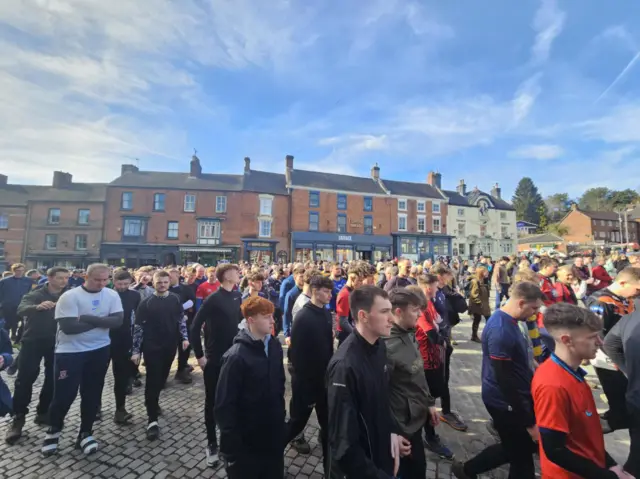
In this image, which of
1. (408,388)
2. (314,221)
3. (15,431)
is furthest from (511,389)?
(314,221)

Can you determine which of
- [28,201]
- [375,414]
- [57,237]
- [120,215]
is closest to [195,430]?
[375,414]

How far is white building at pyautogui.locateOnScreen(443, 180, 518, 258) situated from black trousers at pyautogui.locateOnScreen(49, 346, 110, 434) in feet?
134

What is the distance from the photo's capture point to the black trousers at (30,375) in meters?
3.94

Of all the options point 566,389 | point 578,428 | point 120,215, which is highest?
point 120,215

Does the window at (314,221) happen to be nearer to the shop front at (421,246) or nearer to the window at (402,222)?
the shop front at (421,246)

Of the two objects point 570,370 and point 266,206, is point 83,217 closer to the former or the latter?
point 266,206

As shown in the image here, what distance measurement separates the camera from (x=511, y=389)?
2469 mm

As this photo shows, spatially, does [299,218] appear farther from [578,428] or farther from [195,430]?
[578,428]

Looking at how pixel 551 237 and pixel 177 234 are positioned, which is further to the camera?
pixel 551 237

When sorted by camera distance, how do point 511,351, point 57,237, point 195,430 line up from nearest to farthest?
point 511,351, point 195,430, point 57,237

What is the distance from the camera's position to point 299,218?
108 feet

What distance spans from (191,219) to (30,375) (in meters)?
28.1

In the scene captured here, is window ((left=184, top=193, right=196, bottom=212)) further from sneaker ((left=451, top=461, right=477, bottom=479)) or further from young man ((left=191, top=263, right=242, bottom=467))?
sneaker ((left=451, top=461, right=477, bottom=479))

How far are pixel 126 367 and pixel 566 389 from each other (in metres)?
5.33
